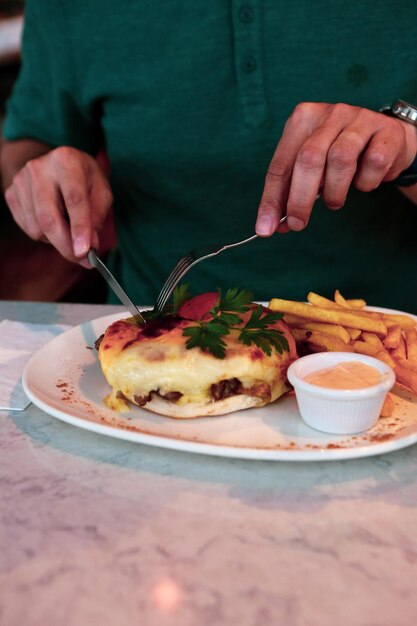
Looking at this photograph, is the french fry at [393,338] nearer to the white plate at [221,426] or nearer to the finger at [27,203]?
the white plate at [221,426]

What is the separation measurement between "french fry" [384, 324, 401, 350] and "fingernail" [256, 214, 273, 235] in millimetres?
333

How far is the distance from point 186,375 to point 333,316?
373 millimetres

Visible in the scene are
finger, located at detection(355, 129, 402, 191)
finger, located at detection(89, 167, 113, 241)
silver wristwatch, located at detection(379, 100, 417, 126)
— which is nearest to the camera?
finger, located at detection(355, 129, 402, 191)

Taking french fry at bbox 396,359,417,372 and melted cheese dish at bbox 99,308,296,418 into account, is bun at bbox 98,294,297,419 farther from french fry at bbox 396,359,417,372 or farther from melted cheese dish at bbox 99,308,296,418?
french fry at bbox 396,359,417,372

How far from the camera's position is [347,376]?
3.88 ft

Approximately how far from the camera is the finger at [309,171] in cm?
131

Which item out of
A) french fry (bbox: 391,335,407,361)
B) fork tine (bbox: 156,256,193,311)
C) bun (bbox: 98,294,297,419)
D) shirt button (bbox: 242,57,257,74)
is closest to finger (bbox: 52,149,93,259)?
fork tine (bbox: 156,256,193,311)

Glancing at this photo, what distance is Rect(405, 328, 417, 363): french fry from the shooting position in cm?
130

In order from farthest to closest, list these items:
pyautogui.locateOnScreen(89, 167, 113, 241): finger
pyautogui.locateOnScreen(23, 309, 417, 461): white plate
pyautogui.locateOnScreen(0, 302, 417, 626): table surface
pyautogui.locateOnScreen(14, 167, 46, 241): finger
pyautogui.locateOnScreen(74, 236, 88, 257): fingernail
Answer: pyautogui.locateOnScreen(89, 167, 113, 241): finger < pyautogui.locateOnScreen(14, 167, 46, 241): finger < pyautogui.locateOnScreen(74, 236, 88, 257): fingernail < pyautogui.locateOnScreen(23, 309, 417, 461): white plate < pyautogui.locateOnScreen(0, 302, 417, 626): table surface

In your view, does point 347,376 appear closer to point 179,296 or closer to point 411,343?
point 411,343

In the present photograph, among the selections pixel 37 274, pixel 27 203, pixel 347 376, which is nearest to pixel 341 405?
pixel 347 376

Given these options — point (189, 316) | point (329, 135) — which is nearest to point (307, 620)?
point (189, 316)

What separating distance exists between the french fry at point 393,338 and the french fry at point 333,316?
0.04 feet

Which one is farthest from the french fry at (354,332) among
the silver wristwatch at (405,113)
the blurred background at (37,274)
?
the blurred background at (37,274)
